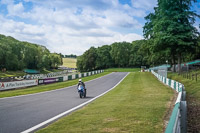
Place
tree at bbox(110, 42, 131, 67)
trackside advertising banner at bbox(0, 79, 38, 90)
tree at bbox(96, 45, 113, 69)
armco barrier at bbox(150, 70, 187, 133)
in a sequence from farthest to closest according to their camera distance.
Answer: tree at bbox(110, 42, 131, 67) < tree at bbox(96, 45, 113, 69) < trackside advertising banner at bbox(0, 79, 38, 90) < armco barrier at bbox(150, 70, 187, 133)

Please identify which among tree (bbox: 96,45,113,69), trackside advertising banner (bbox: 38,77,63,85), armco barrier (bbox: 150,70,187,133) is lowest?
trackside advertising banner (bbox: 38,77,63,85)

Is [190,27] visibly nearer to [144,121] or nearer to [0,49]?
[144,121]

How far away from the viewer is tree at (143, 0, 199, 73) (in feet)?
114

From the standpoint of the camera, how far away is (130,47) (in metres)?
126

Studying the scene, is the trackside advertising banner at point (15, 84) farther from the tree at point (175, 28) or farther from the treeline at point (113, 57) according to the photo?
the treeline at point (113, 57)

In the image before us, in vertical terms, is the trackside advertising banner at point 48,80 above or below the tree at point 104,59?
below

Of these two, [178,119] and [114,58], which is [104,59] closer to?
[114,58]

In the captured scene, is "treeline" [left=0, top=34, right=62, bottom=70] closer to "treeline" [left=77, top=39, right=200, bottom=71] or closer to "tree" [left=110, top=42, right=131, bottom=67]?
"treeline" [left=77, top=39, right=200, bottom=71]

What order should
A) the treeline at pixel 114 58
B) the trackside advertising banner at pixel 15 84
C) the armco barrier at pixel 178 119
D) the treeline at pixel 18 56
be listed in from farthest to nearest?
the treeline at pixel 114 58 < the treeline at pixel 18 56 < the trackside advertising banner at pixel 15 84 < the armco barrier at pixel 178 119

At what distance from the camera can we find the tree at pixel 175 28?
34750mm

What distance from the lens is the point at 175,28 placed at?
35.0 m

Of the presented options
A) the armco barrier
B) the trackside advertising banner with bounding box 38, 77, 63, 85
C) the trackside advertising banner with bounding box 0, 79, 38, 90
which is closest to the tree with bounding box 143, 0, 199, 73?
the trackside advertising banner with bounding box 38, 77, 63, 85

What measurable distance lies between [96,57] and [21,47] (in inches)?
1478

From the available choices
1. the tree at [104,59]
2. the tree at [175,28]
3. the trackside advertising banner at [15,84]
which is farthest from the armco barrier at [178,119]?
the tree at [104,59]
